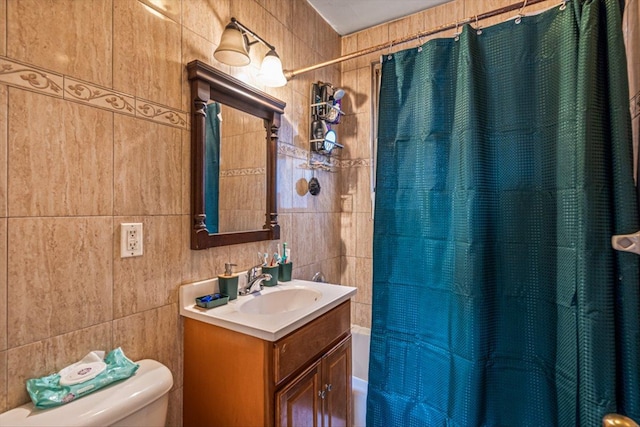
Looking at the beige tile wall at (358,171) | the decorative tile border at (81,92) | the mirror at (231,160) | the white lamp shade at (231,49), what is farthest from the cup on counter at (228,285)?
the beige tile wall at (358,171)

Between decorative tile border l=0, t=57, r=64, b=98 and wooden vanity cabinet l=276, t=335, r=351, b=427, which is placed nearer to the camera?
decorative tile border l=0, t=57, r=64, b=98

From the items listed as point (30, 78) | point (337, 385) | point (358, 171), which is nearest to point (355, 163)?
point (358, 171)

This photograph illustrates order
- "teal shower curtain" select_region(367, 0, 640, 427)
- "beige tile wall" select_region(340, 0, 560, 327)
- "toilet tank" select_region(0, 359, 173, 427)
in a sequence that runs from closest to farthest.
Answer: "toilet tank" select_region(0, 359, 173, 427) < "teal shower curtain" select_region(367, 0, 640, 427) < "beige tile wall" select_region(340, 0, 560, 327)

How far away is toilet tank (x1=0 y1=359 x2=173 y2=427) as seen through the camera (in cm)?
74

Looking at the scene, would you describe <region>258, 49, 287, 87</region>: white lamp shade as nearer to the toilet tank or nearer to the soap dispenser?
the soap dispenser

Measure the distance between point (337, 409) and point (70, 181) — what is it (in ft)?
4.77

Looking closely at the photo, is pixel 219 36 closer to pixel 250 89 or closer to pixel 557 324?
pixel 250 89

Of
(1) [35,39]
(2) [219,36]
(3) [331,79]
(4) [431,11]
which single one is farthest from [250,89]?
(4) [431,11]

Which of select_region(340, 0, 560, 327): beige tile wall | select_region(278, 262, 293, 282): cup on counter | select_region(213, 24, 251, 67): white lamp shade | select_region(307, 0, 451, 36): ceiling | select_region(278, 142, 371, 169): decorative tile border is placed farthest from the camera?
select_region(340, 0, 560, 327): beige tile wall

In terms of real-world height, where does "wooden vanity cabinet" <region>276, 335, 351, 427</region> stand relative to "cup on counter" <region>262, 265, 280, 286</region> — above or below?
below

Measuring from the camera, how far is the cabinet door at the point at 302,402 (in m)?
1.07

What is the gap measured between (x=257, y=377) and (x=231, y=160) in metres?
0.97

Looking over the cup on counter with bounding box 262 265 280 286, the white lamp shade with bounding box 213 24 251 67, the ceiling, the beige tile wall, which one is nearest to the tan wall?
the white lamp shade with bounding box 213 24 251 67

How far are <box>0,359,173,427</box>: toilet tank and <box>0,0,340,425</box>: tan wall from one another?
0.12 m
